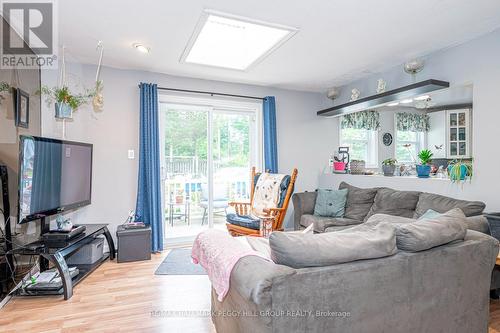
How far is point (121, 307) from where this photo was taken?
7.84ft

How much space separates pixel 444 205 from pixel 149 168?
11.2 feet

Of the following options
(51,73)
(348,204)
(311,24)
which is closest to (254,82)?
(311,24)

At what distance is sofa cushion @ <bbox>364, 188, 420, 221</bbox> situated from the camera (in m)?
3.21

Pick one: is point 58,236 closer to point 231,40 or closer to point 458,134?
point 231,40

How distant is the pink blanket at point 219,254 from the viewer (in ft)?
4.66

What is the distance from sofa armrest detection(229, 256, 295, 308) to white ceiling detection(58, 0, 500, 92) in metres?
1.98

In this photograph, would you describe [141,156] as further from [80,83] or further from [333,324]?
[333,324]

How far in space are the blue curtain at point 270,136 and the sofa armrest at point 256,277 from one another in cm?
324

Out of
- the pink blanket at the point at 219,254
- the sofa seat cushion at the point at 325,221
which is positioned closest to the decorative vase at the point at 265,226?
the sofa seat cushion at the point at 325,221

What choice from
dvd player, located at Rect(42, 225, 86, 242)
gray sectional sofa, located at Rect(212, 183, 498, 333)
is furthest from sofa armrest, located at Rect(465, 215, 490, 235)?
dvd player, located at Rect(42, 225, 86, 242)

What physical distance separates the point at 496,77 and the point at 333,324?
2882 mm

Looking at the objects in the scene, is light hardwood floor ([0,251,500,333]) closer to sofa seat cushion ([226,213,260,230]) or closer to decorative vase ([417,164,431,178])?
sofa seat cushion ([226,213,260,230])


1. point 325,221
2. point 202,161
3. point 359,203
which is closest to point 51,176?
point 202,161

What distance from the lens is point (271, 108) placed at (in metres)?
4.60
